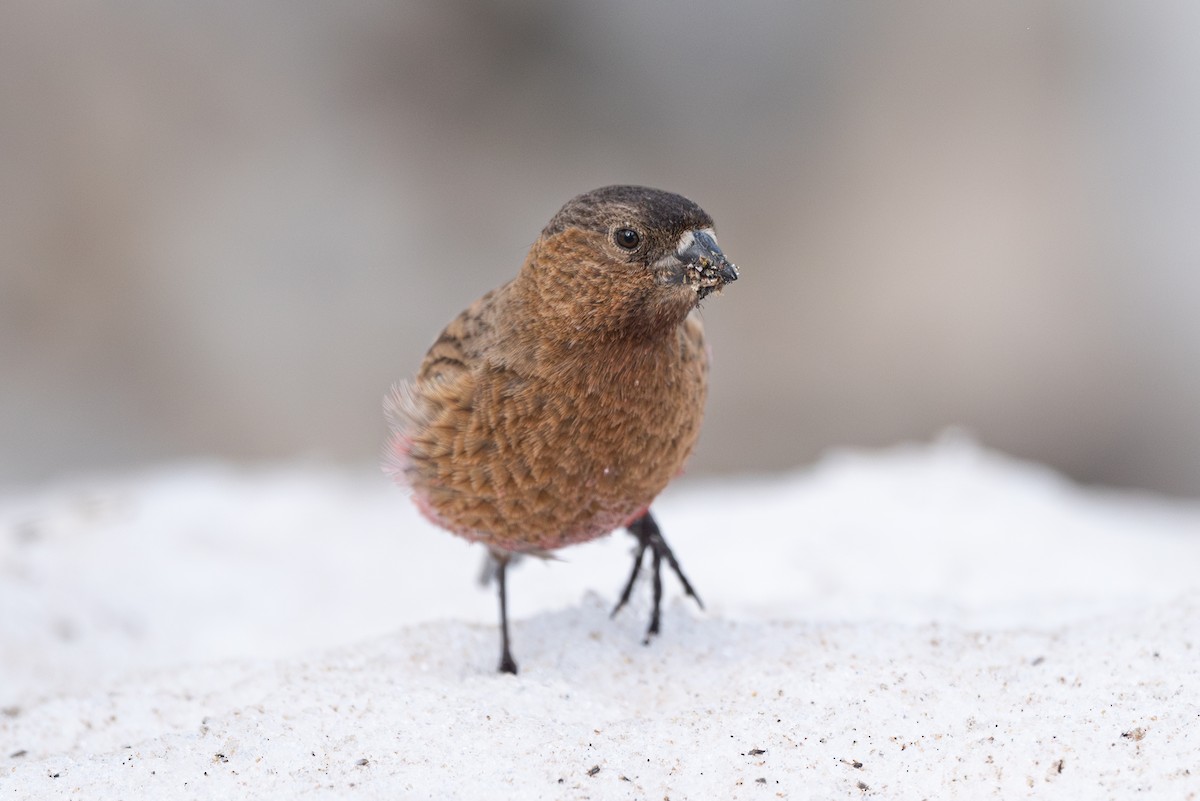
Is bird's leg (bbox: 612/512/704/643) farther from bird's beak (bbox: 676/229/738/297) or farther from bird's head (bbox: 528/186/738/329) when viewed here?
bird's beak (bbox: 676/229/738/297)

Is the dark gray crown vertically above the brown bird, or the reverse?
the dark gray crown

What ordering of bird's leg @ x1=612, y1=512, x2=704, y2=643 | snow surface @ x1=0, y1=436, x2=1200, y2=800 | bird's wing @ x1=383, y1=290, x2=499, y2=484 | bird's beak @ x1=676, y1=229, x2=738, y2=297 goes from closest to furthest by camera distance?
snow surface @ x1=0, y1=436, x2=1200, y2=800, bird's beak @ x1=676, y1=229, x2=738, y2=297, bird's wing @ x1=383, y1=290, x2=499, y2=484, bird's leg @ x1=612, y1=512, x2=704, y2=643

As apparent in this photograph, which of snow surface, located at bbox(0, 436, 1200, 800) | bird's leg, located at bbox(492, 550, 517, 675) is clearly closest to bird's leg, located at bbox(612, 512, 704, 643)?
A: snow surface, located at bbox(0, 436, 1200, 800)

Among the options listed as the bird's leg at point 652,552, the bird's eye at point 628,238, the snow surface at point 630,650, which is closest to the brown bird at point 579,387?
the bird's eye at point 628,238

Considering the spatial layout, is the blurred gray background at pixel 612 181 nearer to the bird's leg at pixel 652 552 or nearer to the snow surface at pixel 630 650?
the snow surface at pixel 630 650

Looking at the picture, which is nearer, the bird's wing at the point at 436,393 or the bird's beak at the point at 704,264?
the bird's beak at the point at 704,264

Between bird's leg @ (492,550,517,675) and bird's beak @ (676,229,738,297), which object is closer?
bird's beak @ (676,229,738,297)

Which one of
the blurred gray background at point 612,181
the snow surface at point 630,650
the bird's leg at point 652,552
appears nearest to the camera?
the snow surface at point 630,650
